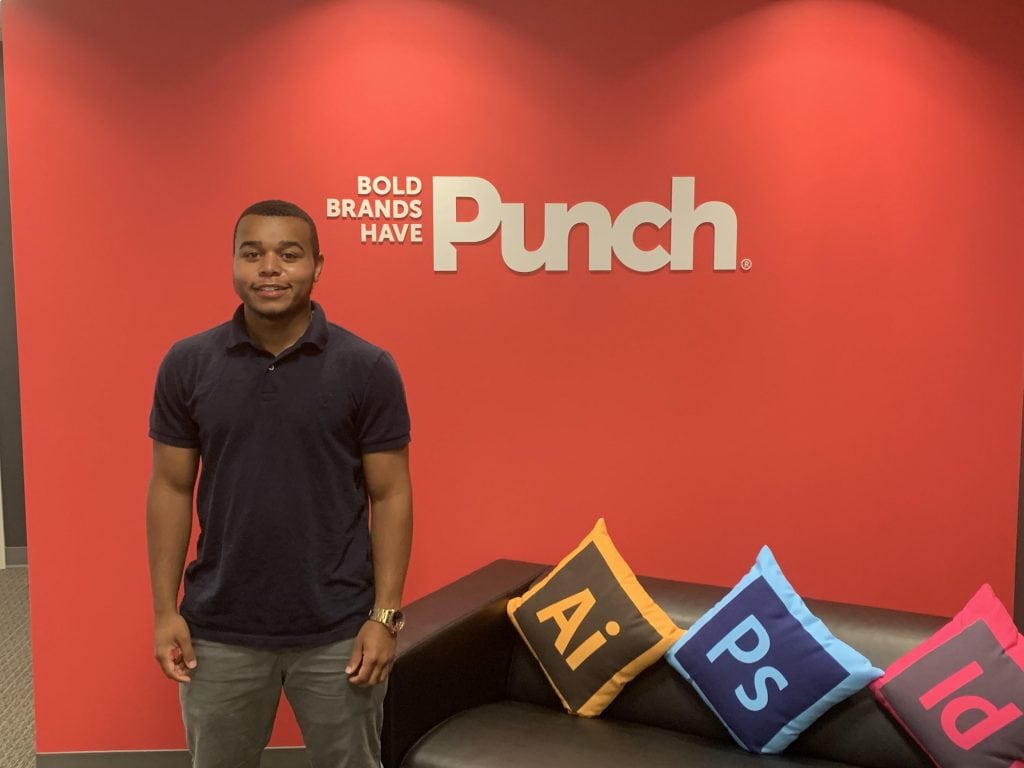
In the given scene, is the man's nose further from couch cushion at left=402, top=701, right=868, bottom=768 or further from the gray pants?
couch cushion at left=402, top=701, right=868, bottom=768

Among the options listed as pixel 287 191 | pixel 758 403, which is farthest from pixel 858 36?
pixel 287 191

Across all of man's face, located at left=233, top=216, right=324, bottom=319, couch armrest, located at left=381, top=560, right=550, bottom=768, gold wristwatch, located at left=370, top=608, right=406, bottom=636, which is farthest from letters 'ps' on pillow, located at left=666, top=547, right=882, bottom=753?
man's face, located at left=233, top=216, right=324, bottom=319

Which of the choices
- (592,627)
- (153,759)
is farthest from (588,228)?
(153,759)

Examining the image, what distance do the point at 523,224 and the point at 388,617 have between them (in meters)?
1.37

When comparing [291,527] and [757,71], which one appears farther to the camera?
[757,71]

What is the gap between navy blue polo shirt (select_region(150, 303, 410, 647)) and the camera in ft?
5.29

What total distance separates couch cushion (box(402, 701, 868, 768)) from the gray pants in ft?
1.26

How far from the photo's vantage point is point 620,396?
8.90ft

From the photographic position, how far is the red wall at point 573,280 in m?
2.57

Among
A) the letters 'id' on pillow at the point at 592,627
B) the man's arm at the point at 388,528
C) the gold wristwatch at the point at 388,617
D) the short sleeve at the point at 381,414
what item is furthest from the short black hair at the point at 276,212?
the letters 'id' on pillow at the point at 592,627

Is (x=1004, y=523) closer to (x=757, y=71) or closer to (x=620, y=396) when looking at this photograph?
(x=620, y=396)

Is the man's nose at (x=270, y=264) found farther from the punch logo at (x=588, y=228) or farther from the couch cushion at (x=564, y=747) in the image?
the couch cushion at (x=564, y=747)

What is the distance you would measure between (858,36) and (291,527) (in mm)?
2192

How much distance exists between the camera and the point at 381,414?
1.69m
